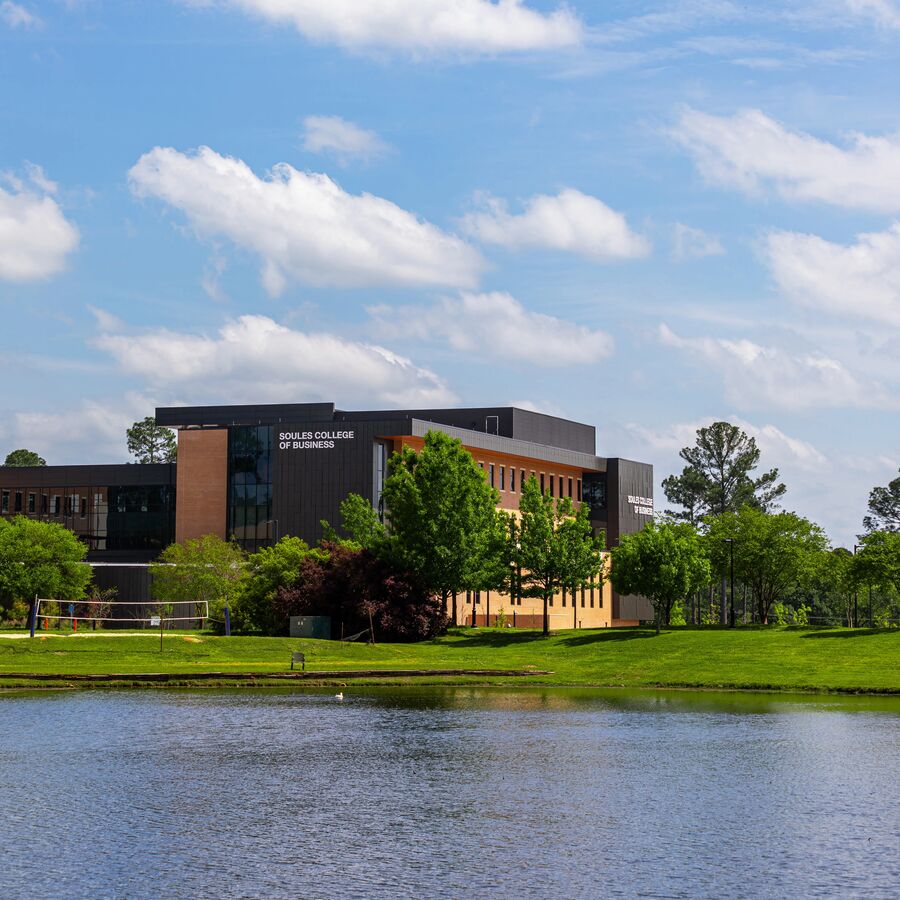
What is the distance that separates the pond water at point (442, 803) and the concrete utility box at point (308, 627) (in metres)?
37.9

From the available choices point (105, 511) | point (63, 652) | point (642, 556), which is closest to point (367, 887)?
point (63, 652)

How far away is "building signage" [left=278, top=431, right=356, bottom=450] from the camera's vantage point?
112 meters

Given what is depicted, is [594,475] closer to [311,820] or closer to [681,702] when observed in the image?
[681,702]

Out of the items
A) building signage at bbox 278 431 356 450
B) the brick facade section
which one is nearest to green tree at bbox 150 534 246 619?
building signage at bbox 278 431 356 450

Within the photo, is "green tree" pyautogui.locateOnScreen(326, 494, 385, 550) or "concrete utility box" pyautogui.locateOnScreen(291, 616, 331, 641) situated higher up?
"green tree" pyautogui.locateOnScreen(326, 494, 385, 550)

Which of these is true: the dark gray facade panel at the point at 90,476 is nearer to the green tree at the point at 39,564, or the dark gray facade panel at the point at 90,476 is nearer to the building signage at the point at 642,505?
the green tree at the point at 39,564

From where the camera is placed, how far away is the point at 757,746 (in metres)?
38.9

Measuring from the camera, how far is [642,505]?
481 ft

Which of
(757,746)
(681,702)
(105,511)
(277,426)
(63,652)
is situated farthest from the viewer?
(105,511)

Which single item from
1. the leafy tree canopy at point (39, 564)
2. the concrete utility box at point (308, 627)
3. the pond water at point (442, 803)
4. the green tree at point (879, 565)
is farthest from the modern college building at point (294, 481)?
the pond water at point (442, 803)

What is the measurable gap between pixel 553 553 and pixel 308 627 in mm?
16998

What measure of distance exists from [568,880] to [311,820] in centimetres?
674

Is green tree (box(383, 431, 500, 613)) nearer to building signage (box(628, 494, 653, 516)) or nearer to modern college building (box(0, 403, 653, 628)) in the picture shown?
modern college building (box(0, 403, 653, 628))

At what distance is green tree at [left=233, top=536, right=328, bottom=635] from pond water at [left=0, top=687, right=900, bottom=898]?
1667 inches
